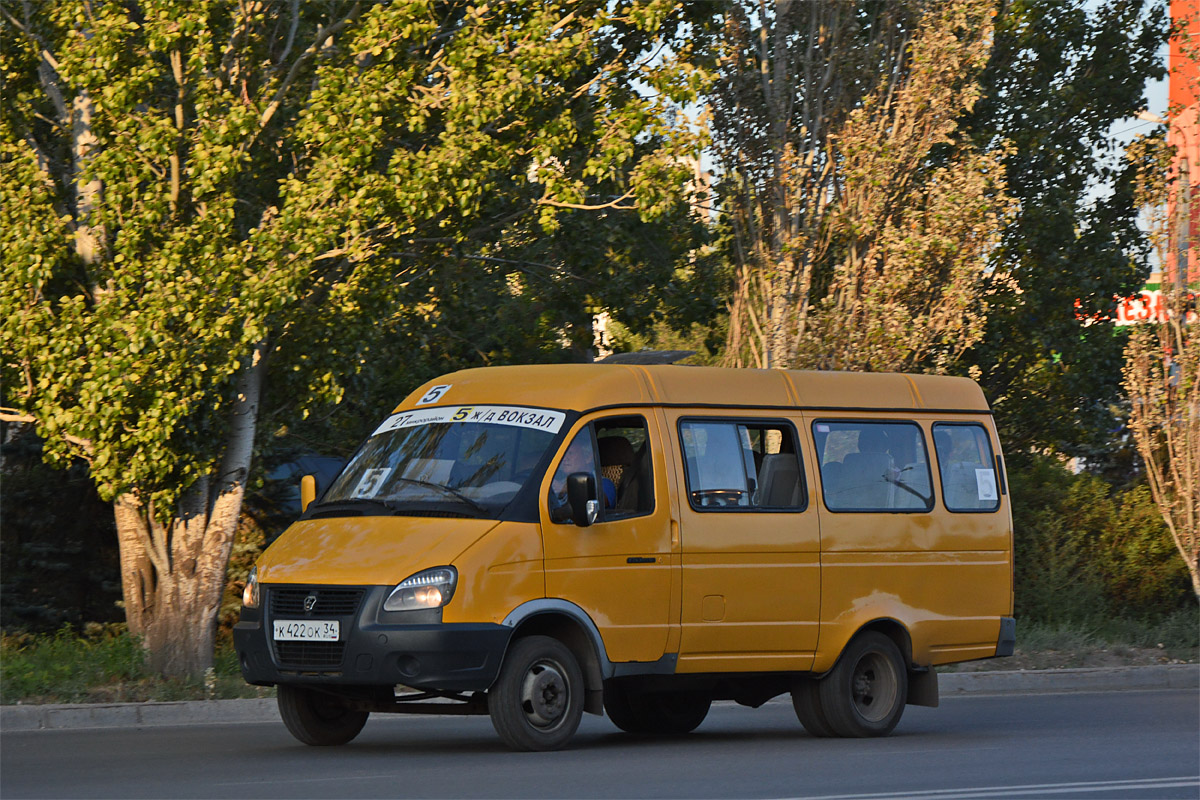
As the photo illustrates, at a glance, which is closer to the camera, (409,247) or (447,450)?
(447,450)

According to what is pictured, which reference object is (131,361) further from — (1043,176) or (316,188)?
(1043,176)

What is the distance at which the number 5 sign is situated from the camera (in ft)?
37.1

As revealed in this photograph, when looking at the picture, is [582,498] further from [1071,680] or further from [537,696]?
[1071,680]

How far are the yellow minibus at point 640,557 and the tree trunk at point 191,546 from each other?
441 cm

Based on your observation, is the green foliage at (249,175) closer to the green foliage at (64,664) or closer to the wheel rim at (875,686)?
the green foliage at (64,664)

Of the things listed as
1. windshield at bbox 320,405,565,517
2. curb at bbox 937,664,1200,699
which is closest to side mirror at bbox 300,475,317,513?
windshield at bbox 320,405,565,517

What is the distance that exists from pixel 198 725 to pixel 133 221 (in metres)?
4.16

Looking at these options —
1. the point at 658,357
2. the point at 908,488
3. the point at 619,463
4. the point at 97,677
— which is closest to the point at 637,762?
the point at 619,463

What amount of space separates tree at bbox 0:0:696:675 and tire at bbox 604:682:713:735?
4236 millimetres

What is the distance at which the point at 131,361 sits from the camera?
1377 cm

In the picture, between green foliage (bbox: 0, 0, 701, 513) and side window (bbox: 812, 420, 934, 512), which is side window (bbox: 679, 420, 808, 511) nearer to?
side window (bbox: 812, 420, 934, 512)

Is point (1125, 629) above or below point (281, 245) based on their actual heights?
below

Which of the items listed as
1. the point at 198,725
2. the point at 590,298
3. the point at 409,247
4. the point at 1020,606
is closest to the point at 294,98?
the point at 409,247

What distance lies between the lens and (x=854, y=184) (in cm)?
1966
